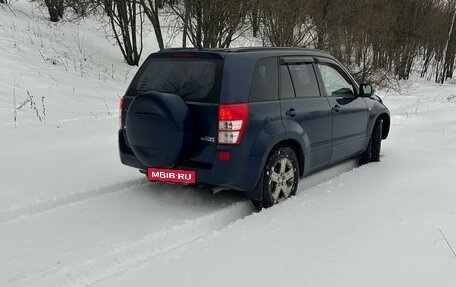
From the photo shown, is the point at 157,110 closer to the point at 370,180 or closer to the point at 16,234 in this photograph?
the point at 16,234

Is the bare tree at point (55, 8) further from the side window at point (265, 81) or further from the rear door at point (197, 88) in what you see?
the side window at point (265, 81)

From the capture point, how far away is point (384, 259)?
329cm

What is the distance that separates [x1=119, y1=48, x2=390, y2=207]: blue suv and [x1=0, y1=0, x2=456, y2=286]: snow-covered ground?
14.9 inches

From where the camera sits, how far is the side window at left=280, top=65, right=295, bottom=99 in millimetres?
4688

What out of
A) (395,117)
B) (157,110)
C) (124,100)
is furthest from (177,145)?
(395,117)

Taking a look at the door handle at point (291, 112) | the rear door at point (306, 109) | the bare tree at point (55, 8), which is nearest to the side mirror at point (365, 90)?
the rear door at point (306, 109)

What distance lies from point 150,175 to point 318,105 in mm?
2156

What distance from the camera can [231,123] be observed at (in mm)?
4062

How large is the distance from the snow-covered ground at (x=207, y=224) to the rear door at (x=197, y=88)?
Answer: 67cm

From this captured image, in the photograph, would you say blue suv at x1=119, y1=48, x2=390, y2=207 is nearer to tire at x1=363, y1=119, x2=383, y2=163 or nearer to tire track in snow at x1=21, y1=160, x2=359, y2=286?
tire track in snow at x1=21, y1=160, x2=359, y2=286

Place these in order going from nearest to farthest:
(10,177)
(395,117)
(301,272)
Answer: (301,272) < (10,177) < (395,117)

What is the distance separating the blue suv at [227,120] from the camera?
411 centimetres

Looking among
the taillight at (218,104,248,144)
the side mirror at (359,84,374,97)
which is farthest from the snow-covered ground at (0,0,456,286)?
the side mirror at (359,84,374,97)

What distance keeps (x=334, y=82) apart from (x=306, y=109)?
99 centimetres
